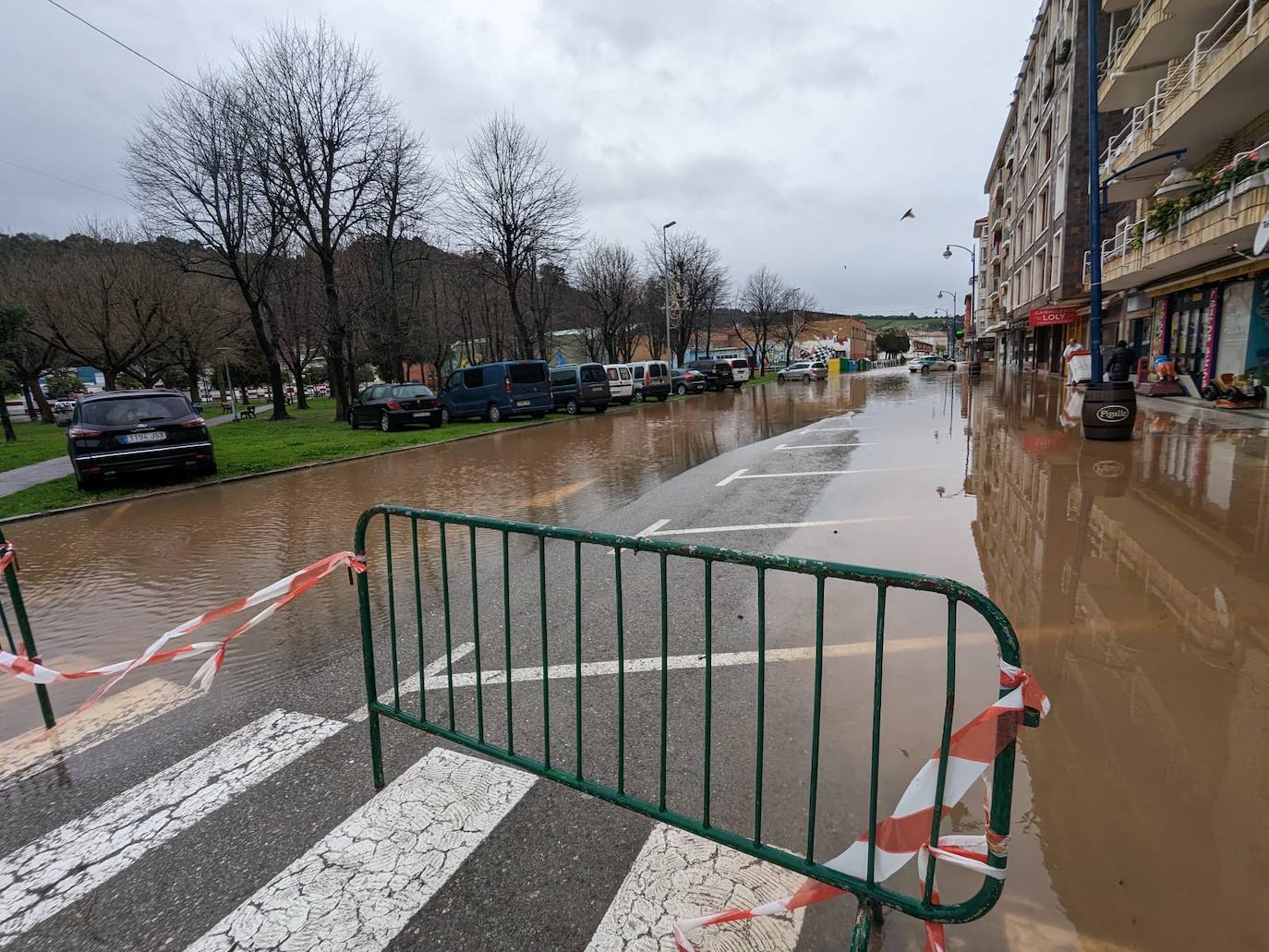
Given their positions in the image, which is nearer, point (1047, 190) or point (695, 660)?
point (695, 660)

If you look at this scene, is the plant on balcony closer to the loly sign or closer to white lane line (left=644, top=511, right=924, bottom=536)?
white lane line (left=644, top=511, right=924, bottom=536)

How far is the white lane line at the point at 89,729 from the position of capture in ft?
10.2

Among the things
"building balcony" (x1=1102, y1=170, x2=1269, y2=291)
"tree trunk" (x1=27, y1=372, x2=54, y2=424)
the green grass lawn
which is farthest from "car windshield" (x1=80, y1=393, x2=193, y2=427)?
"tree trunk" (x1=27, y1=372, x2=54, y2=424)

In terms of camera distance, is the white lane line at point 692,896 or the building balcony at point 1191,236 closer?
the white lane line at point 692,896

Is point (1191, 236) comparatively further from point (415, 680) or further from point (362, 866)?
point (362, 866)

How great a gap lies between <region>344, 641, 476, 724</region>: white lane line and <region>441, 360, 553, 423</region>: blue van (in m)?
17.4

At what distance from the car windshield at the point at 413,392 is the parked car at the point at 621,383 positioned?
32.6ft

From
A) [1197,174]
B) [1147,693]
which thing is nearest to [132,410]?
[1147,693]

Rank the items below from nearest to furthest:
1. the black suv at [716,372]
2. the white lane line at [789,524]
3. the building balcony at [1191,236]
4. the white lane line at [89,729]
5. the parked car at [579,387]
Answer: the white lane line at [89,729] < the white lane line at [789,524] < the building balcony at [1191,236] < the parked car at [579,387] < the black suv at [716,372]

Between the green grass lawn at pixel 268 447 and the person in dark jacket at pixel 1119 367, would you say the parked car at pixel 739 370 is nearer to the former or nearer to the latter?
the green grass lawn at pixel 268 447

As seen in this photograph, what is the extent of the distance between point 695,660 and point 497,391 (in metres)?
18.2

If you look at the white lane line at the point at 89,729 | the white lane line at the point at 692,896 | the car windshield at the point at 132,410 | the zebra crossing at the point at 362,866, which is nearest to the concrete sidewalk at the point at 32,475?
the car windshield at the point at 132,410

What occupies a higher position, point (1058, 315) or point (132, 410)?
point (1058, 315)

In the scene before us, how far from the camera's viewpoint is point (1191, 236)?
14.4m
